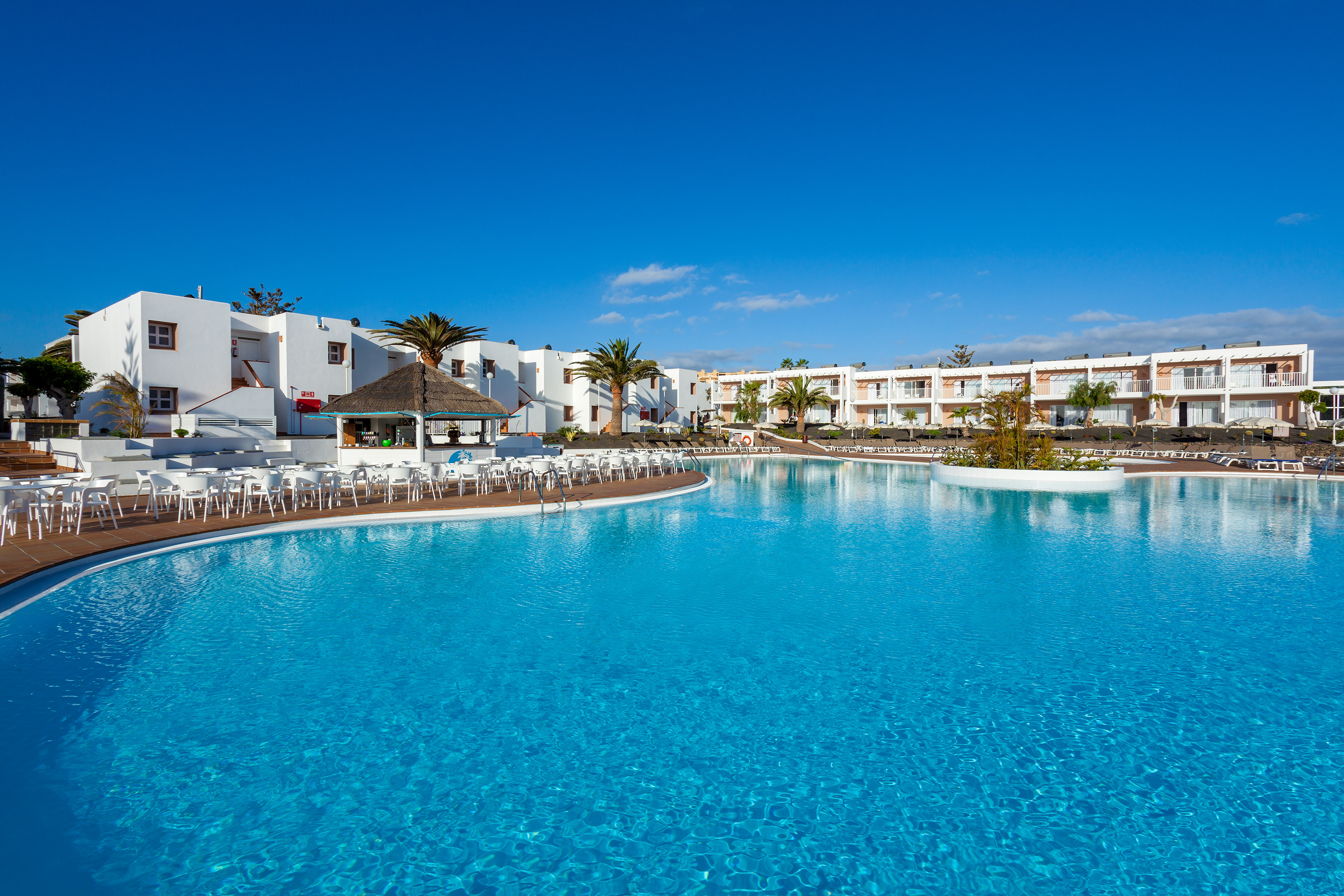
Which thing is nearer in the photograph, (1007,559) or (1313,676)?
(1313,676)

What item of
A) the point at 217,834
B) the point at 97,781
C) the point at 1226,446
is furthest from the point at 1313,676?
the point at 1226,446

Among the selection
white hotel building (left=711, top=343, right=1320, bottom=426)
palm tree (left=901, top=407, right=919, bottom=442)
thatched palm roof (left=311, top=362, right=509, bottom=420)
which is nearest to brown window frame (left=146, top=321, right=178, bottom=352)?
thatched palm roof (left=311, top=362, right=509, bottom=420)

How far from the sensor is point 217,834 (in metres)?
3.56

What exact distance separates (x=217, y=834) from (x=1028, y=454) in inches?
868

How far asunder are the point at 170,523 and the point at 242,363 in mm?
18262

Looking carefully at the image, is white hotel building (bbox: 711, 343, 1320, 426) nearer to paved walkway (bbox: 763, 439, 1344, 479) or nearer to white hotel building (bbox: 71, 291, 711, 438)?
paved walkway (bbox: 763, 439, 1344, 479)

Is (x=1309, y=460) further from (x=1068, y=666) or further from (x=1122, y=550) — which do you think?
(x=1068, y=666)

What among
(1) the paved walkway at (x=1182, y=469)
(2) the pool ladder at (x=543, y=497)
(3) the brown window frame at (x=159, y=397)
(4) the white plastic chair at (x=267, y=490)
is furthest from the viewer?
(3) the brown window frame at (x=159, y=397)

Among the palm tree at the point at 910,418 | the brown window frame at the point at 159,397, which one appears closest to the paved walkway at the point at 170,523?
the brown window frame at the point at 159,397

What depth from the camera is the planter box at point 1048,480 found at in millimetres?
→ 18672

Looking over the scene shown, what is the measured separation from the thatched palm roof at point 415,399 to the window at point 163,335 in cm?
689

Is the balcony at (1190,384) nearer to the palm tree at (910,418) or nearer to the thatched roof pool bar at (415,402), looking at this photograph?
the palm tree at (910,418)

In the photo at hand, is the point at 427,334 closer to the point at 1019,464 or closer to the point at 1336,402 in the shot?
the point at 1019,464

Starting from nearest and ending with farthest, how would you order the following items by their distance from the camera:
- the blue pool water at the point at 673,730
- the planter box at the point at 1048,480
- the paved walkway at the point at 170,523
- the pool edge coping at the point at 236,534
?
the blue pool water at the point at 673,730 → the pool edge coping at the point at 236,534 → the paved walkway at the point at 170,523 → the planter box at the point at 1048,480
